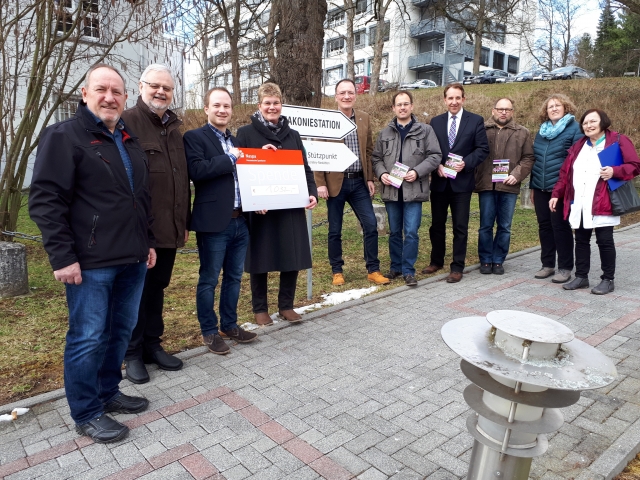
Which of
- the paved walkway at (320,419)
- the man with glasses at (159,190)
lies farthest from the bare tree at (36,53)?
the paved walkway at (320,419)

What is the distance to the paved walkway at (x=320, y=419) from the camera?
270 cm

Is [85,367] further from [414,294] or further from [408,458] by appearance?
[414,294]

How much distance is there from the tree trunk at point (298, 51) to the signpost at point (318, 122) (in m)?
1.40

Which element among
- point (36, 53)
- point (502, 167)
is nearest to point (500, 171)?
point (502, 167)

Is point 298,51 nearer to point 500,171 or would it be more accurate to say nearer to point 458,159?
point 458,159

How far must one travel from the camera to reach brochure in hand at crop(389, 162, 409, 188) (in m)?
6.00

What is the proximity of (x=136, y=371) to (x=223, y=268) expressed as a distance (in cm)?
106

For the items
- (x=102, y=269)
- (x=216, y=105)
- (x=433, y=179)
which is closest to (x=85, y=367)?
(x=102, y=269)

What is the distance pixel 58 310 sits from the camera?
17.4 feet

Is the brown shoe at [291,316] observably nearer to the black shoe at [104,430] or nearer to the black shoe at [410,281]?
the black shoe at [410,281]

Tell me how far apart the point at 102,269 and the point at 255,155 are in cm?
189

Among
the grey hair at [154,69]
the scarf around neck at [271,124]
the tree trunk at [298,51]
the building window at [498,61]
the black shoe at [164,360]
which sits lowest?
the black shoe at [164,360]

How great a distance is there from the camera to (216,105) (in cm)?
394

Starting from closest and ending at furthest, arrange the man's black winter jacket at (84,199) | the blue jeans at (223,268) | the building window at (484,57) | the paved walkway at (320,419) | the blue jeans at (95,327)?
the man's black winter jacket at (84,199) → the paved walkway at (320,419) → the blue jeans at (95,327) → the blue jeans at (223,268) → the building window at (484,57)
